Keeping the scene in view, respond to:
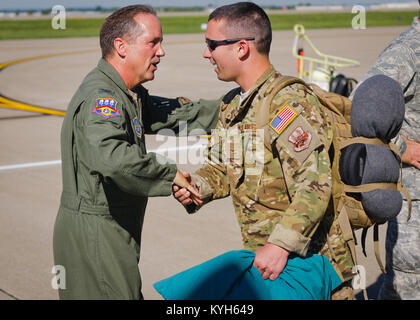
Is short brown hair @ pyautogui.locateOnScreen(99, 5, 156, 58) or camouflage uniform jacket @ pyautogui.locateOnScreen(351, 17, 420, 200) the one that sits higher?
short brown hair @ pyautogui.locateOnScreen(99, 5, 156, 58)

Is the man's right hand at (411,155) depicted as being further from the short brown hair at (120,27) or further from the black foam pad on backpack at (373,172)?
the short brown hair at (120,27)

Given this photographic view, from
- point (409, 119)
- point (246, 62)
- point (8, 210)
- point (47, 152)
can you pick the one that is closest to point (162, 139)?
point (47, 152)

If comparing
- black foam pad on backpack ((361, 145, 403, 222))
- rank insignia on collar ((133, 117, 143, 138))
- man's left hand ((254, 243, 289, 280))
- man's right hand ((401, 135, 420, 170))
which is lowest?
man's left hand ((254, 243, 289, 280))

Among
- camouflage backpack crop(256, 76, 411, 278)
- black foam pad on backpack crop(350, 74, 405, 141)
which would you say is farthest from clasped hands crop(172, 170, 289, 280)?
black foam pad on backpack crop(350, 74, 405, 141)

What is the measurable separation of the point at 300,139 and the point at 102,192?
1002 mm

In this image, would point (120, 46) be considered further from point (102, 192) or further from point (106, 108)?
point (102, 192)

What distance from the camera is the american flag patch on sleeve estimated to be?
2613mm

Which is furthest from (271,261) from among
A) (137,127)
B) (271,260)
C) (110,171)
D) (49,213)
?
(49,213)

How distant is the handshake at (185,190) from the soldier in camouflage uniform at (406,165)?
1.35 metres

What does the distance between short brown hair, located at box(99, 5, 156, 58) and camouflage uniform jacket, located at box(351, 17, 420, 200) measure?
4.70ft

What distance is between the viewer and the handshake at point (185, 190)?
9.59ft

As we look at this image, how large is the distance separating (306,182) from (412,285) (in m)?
1.78

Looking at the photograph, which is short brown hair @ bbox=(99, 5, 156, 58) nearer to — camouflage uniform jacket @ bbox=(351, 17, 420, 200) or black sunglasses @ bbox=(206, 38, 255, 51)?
black sunglasses @ bbox=(206, 38, 255, 51)

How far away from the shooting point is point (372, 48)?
83.1 feet
